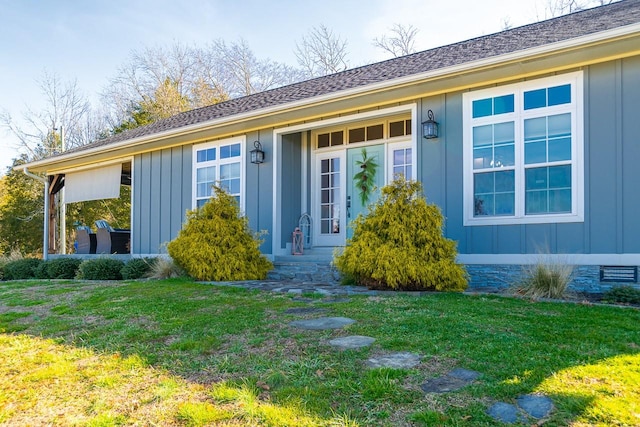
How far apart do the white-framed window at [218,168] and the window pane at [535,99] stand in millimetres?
4894

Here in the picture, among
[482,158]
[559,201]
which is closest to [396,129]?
[482,158]

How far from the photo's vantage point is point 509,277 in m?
5.98

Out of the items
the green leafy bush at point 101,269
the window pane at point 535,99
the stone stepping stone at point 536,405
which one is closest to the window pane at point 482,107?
the window pane at point 535,99

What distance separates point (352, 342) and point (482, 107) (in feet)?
14.0

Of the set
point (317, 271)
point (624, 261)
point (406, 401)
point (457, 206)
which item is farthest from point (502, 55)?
point (406, 401)

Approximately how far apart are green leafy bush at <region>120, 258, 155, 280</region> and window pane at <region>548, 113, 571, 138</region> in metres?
6.43

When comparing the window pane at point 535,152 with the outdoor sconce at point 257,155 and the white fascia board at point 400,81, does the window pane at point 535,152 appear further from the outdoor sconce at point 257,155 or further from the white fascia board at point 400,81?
the outdoor sconce at point 257,155

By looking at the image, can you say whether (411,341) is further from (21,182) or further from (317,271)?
(21,182)

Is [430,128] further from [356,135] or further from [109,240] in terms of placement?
[109,240]

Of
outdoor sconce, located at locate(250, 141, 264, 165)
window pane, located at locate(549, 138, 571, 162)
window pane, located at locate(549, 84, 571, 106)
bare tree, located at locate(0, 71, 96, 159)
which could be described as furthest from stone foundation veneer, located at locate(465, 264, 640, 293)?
bare tree, located at locate(0, 71, 96, 159)

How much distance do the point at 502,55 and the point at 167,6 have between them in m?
13.2

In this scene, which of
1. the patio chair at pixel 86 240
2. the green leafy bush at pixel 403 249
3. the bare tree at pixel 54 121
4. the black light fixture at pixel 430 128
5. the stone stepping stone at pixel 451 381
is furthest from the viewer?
the bare tree at pixel 54 121

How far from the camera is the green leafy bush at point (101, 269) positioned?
8.56m

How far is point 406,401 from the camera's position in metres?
2.24
